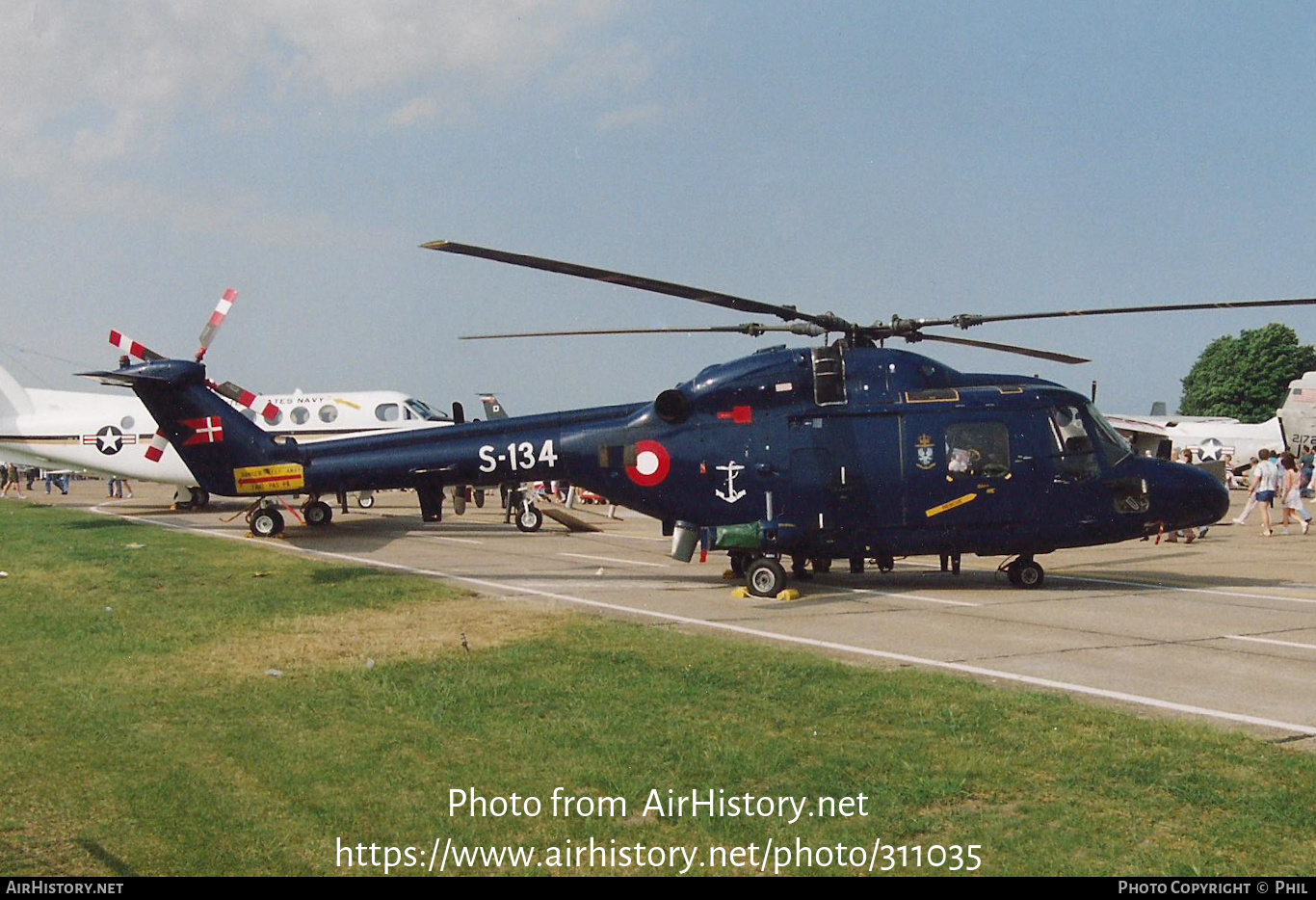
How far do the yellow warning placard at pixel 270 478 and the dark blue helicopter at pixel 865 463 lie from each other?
4362mm

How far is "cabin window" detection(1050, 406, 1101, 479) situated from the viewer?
46.2ft

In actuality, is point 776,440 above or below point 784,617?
above

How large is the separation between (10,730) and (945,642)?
7911mm

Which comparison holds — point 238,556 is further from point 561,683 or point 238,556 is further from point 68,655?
point 561,683

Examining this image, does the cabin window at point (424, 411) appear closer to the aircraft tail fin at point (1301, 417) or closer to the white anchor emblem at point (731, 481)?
the white anchor emblem at point (731, 481)

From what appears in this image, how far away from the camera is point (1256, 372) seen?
3656 inches

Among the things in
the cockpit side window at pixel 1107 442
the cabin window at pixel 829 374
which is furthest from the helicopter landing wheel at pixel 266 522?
the cockpit side window at pixel 1107 442

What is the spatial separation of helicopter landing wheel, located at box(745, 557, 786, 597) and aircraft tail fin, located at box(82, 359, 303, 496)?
872 cm

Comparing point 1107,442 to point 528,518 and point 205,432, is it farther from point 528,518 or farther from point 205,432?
point 205,432

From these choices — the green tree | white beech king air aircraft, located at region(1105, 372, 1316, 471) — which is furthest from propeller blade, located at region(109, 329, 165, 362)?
the green tree

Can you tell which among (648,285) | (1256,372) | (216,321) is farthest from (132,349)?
(1256,372)

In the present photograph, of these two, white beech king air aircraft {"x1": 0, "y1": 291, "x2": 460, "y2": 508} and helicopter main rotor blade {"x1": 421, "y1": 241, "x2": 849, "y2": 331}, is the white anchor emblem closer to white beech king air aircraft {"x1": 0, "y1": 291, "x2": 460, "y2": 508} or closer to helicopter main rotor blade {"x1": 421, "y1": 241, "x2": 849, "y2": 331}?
helicopter main rotor blade {"x1": 421, "y1": 241, "x2": 849, "y2": 331}
